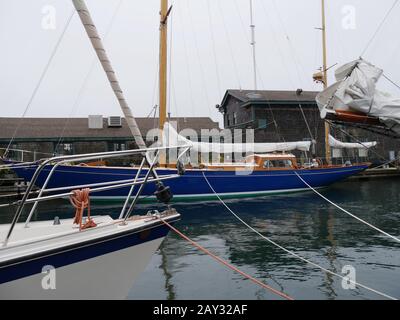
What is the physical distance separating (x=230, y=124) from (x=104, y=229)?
33663 mm

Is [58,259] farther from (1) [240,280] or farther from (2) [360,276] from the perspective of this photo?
(2) [360,276]

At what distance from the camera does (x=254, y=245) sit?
953 centimetres

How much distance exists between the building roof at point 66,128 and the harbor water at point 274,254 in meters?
Result: 15.9

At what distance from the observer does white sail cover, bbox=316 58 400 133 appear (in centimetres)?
717

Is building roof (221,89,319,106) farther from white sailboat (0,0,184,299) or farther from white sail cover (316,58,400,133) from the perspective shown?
white sailboat (0,0,184,299)

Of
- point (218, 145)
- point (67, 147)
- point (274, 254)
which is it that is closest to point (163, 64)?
point (218, 145)

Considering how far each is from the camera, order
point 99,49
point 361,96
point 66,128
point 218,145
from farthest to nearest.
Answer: point 66,128 < point 218,145 < point 361,96 < point 99,49

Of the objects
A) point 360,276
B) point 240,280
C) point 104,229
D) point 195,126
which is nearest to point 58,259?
point 104,229

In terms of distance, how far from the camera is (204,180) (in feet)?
58.4

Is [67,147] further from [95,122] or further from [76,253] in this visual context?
[76,253]

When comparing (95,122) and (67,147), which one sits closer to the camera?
(67,147)

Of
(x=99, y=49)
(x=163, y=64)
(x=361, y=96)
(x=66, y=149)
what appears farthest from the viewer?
(x=66, y=149)

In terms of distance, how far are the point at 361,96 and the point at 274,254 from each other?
4240mm

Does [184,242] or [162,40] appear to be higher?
[162,40]
